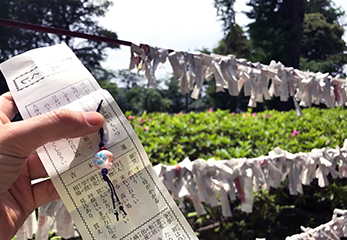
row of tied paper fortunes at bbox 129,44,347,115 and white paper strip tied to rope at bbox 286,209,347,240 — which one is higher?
row of tied paper fortunes at bbox 129,44,347,115

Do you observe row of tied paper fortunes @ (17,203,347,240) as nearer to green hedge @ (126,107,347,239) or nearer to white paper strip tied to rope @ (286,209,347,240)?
white paper strip tied to rope @ (286,209,347,240)

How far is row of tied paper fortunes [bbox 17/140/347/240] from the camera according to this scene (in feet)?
3.19

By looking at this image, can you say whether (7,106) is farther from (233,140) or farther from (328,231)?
(233,140)

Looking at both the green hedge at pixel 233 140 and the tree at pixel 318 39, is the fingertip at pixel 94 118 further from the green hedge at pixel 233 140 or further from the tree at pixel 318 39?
the tree at pixel 318 39

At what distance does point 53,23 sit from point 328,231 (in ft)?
42.0

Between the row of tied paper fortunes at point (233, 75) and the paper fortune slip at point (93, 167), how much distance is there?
1.34 ft

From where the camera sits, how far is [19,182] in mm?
645

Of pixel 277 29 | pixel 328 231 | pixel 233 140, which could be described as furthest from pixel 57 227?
pixel 277 29

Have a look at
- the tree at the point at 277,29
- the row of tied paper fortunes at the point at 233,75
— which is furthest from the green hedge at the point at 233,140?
the tree at the point at 277,29

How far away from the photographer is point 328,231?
39.3 inches

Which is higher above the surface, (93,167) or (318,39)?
(318,39)

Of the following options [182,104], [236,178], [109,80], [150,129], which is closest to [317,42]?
[182,104]

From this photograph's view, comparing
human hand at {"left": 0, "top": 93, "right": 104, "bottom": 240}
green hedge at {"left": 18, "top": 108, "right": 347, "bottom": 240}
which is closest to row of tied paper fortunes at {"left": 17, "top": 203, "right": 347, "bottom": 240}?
human hand at {"left": 0, "top": 93, "right": 104, "bottom": 240}

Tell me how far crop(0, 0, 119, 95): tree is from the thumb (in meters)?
10.5
